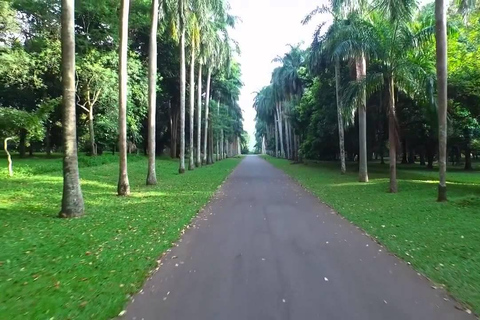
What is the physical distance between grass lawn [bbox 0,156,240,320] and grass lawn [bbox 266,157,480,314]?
4.26m

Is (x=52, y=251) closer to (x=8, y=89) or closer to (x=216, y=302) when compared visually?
(x=216, y=302)

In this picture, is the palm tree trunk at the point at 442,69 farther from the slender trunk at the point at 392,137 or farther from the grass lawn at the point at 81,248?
the grass lawn at the point at 81,248

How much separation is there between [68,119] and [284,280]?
739cm

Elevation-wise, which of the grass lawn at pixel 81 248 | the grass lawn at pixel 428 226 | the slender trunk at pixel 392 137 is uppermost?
the slender trunk at pixel 392 137

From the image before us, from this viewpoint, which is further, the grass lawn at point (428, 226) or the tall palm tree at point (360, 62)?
the tall palm tree at point (360, 62)

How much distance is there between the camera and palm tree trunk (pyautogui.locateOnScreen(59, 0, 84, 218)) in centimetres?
1028

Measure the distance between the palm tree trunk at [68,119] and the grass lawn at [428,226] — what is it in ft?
23.7

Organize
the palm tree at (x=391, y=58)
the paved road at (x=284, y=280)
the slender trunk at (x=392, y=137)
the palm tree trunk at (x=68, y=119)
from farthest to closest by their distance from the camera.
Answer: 1. the slender trunk at (x=392, y=137)
2. the palm tree at (x=391, y=58)
3. the palm tree trunk at (x=68, y=119)
4. the paved road at (x=284, y=280)

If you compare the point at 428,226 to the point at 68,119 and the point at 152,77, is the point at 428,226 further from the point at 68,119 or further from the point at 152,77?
the point at 152,77

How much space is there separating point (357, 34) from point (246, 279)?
14432mm

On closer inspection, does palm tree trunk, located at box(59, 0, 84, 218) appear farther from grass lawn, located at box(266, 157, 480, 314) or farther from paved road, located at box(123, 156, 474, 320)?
grass lawn, located at box(266, 157, 480, 314)

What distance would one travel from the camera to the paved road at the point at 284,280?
449cm

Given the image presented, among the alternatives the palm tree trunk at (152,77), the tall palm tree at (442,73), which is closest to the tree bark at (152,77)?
the palm tree trunk at (152,77)

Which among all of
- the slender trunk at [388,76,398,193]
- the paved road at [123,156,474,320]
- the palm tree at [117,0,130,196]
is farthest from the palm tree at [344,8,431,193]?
the palm tree at [117,0,130,196]
